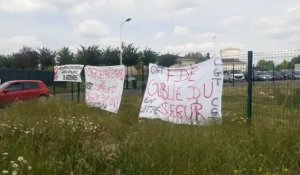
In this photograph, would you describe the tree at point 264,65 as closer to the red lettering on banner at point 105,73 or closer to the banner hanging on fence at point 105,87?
the banner hanging on fence at point 105,87

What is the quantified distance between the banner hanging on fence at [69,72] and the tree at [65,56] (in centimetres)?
3997

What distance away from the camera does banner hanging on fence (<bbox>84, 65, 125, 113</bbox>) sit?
14383 millimetres

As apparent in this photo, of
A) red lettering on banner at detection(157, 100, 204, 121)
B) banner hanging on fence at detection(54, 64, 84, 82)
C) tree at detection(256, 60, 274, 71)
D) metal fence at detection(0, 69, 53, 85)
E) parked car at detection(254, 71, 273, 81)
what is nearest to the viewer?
tree at detection(256, 60, 274, 71)

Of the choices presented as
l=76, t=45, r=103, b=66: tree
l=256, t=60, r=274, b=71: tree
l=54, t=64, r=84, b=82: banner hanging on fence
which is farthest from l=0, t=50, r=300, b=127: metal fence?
l=76, t=45, r=103, b=66: tree

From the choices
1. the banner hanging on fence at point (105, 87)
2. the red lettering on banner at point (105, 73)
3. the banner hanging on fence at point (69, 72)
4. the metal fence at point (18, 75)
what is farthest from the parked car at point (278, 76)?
the metal fence at point (18, 75)

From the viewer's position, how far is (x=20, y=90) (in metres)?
23.3

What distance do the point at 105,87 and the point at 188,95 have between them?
5685 millimetres

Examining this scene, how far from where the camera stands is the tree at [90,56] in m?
58.4

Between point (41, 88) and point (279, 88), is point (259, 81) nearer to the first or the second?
point (279, 88)

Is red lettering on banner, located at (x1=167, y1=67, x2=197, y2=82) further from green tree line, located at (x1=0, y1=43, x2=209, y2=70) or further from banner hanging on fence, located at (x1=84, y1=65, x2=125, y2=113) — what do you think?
green tree line, located at (x1=0, y1=43, x2=209, y2=70)

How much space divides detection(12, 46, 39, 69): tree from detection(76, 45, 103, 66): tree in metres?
6.02

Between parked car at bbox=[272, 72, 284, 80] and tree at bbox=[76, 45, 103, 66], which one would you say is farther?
tree at bbox=[76, 45, 103, 66]

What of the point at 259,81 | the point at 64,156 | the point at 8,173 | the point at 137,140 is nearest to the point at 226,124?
the point at 259,81

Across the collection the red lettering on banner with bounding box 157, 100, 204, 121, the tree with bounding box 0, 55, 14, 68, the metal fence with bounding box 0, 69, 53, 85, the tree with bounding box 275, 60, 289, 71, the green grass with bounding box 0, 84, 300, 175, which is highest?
the tree with bounding box 0, 55, 14, 68
